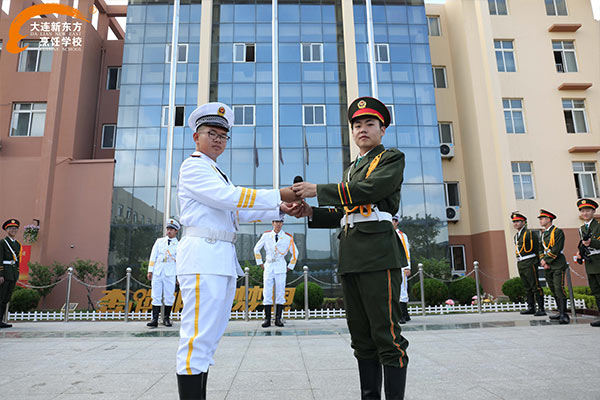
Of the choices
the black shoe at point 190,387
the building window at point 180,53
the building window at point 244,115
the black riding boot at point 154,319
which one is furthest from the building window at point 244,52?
the black shoe at point 190,387

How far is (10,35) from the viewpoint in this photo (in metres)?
18.2

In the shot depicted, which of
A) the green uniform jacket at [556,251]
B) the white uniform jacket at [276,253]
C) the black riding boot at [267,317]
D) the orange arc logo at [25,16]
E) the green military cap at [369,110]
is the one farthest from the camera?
the orange arc logo at [25,16]

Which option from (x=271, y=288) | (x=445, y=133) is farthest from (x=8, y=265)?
(x=445, y=133)

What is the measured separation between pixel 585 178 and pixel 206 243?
21.2 meters

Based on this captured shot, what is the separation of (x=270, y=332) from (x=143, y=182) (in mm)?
13470

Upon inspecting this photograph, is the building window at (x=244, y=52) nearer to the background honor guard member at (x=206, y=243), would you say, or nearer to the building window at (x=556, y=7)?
the building window at (x=556, y=7)

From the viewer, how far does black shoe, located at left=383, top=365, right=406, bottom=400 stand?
2.34m

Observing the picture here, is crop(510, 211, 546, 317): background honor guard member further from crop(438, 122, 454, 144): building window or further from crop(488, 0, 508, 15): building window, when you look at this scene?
crop(488, 0, 508, 15): building window

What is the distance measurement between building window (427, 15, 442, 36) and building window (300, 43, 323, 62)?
22.3 ft

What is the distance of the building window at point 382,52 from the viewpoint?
19.6 meters

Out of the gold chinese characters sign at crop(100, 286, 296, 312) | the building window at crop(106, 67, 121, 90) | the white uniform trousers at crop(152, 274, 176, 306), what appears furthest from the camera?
the building window at crop(106, 67, 121, 90)

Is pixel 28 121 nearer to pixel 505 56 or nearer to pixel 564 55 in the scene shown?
pixel 505 56

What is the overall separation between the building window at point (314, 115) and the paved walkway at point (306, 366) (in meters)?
14.2

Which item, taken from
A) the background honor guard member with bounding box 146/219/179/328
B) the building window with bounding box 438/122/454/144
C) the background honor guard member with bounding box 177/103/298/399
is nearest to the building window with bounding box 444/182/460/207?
the building window with bounding box 438/122/454/144
